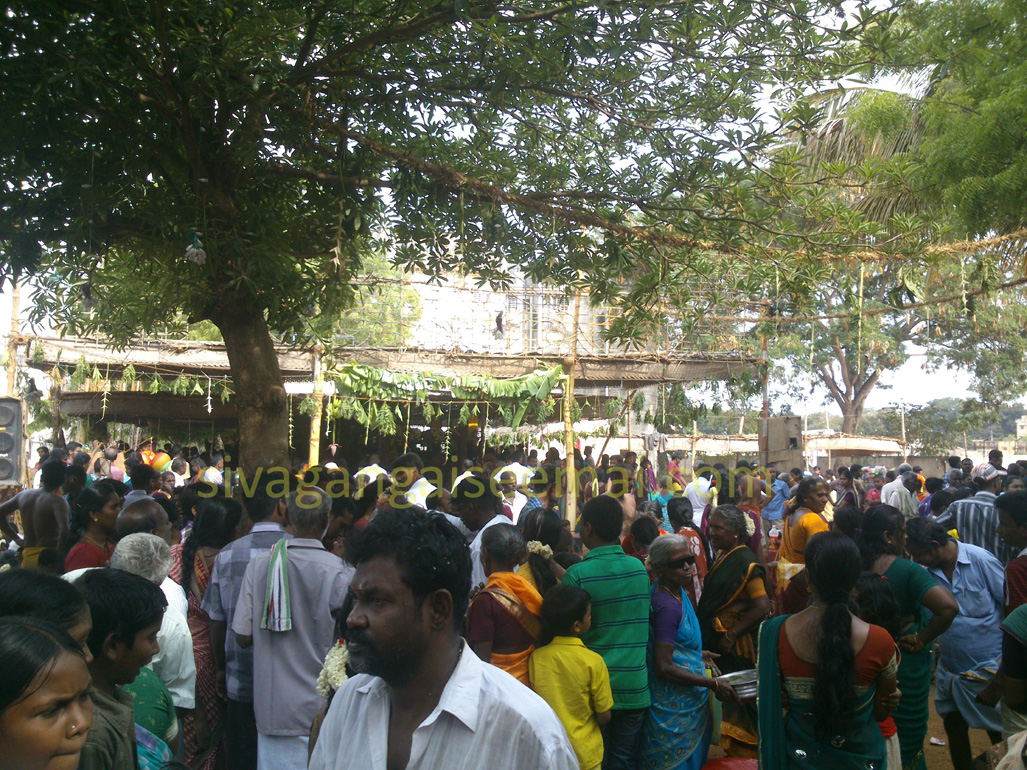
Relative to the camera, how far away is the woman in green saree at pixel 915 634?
162 inches

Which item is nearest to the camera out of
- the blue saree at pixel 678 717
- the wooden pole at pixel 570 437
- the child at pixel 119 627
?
the child at pixel 119 627

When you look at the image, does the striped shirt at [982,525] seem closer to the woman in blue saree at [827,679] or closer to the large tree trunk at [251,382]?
the woman in blue saree at [827,679]

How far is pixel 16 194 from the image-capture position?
481cm

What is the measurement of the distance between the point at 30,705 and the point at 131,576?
108 cm

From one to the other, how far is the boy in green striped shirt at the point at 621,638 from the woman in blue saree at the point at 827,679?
2.62 feet

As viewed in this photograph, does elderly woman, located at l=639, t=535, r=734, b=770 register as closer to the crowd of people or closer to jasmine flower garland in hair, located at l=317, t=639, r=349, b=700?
the crowd of people

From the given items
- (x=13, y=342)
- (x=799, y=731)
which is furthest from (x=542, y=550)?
(x=13, y=342)

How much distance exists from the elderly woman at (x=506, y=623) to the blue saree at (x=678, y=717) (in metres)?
0.85

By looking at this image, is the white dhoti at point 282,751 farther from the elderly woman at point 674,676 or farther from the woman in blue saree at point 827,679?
the woman in blue saree at point 827,679

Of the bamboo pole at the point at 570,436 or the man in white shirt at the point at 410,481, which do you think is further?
the bamboo pole at the point at 570,436

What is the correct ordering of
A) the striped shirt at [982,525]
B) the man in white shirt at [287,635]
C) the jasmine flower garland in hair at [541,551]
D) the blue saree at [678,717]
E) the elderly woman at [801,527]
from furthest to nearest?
the striped shirt at [982,525], the elderly woman at [801,527], the jasmine flower garland in hair at [541,551], the blue saree at [678,717], the man in white shirt at [287,635]

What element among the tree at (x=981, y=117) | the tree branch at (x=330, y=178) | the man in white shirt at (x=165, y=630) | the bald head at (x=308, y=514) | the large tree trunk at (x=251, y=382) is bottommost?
the man in white shirt at (x=165, y=630)

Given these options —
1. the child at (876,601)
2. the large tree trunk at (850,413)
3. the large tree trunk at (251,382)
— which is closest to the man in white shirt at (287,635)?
the large tree trunk at (251,382)

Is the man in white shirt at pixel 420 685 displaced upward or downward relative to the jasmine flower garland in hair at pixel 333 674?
upward
